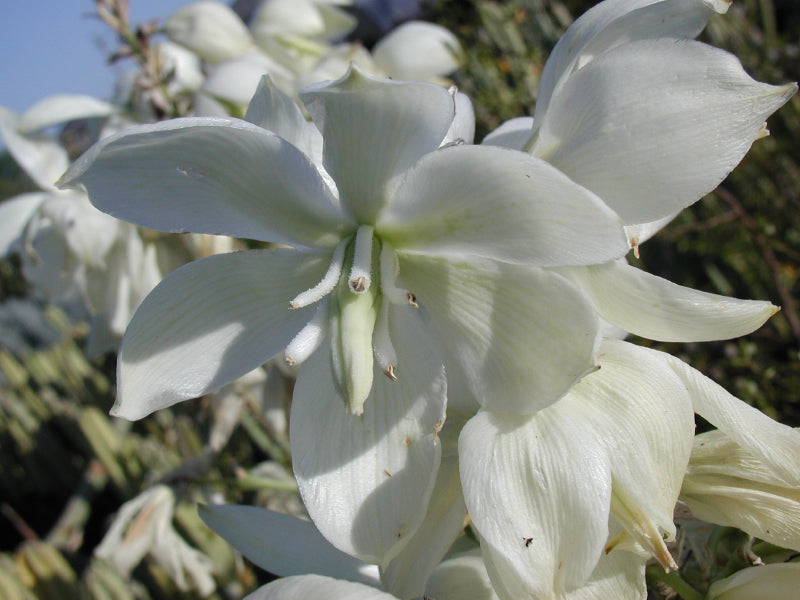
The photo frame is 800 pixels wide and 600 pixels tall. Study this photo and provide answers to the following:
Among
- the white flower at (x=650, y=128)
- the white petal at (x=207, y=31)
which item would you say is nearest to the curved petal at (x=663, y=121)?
the white flower at (x=650, y=128)

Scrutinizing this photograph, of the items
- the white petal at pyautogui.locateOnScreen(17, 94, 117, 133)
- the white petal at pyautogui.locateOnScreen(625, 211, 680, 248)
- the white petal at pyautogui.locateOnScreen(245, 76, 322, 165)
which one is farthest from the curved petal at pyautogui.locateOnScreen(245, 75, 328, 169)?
the white petal at pyautogui.locateOnScreen(17, 94, 117, 133)

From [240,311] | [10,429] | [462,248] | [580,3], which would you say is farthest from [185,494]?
[580,3]

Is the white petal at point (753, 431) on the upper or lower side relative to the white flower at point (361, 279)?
lower

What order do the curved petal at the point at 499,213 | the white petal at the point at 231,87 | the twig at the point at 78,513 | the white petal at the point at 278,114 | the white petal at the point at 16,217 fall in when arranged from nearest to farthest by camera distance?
1. the curved petal at the point at 499,213
2. the white petal at the point at 278,114
3. the white petal at the point at 231,87
4. the white petal at the point at 16,217
5. the twig at the point at 78,513

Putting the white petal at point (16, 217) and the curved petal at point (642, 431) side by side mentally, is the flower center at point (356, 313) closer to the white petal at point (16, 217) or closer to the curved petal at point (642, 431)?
the curved petal at point (642, 431)

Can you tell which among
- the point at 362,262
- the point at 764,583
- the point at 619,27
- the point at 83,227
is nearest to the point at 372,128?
the point at 362,262

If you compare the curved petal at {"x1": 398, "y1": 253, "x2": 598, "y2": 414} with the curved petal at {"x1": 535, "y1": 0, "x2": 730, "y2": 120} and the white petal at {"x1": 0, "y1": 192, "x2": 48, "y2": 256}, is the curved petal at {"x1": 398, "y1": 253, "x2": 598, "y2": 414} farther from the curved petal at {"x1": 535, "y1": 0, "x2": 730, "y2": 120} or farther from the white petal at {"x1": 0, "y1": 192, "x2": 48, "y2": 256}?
the white petal at {"x1": 0, "y1": 192, "x2": 48, "y2": 256}

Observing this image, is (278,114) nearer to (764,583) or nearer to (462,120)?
(462,120)
